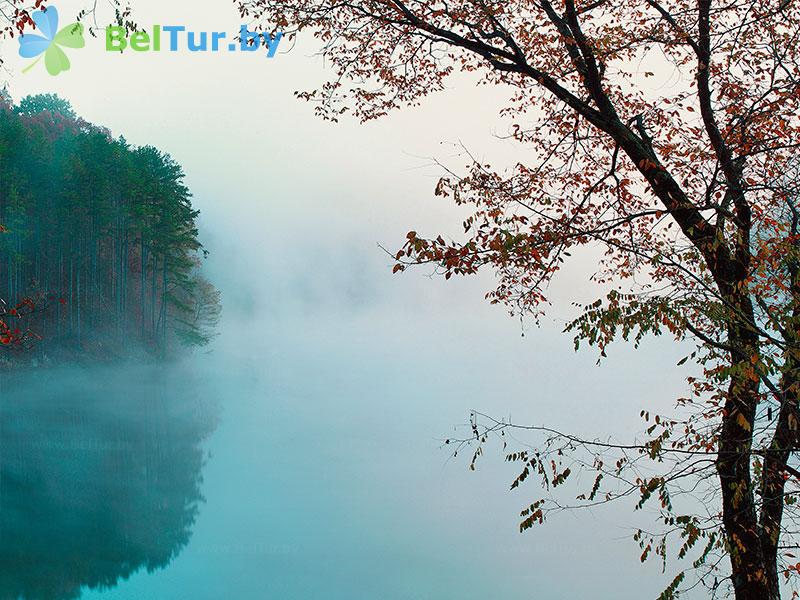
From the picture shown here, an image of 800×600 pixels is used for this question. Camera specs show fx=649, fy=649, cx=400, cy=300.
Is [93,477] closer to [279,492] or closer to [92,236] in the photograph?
[279,492]

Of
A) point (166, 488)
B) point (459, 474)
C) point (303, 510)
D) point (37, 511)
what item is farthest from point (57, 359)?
point (459, 474)

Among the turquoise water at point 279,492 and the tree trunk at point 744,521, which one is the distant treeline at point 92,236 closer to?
the turquoise water at point 279,492

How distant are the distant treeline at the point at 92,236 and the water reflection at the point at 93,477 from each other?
7.59 feet

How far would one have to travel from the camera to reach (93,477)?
17.5 metres

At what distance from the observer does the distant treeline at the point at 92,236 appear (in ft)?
82.7

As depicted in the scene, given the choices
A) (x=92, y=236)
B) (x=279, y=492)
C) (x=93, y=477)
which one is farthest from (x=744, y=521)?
(x=92, y=236)

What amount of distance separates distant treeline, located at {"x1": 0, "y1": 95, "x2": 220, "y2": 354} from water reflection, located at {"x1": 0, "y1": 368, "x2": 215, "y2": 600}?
2.31m

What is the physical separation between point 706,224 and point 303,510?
1449cm

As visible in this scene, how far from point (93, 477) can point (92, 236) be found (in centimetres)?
1279

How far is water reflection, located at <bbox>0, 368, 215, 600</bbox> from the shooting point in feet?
41.8

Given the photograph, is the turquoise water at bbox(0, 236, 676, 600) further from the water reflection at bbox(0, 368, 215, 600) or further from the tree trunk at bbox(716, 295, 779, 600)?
the tree trunk at bbox(716, 295, 779, 600)

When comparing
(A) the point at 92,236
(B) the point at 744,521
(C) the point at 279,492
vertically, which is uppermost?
(A) the point at 92,236

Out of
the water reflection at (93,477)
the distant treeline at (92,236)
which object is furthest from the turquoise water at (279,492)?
the distant treeline at (92,236)

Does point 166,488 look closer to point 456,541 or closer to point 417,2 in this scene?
point 456,541
